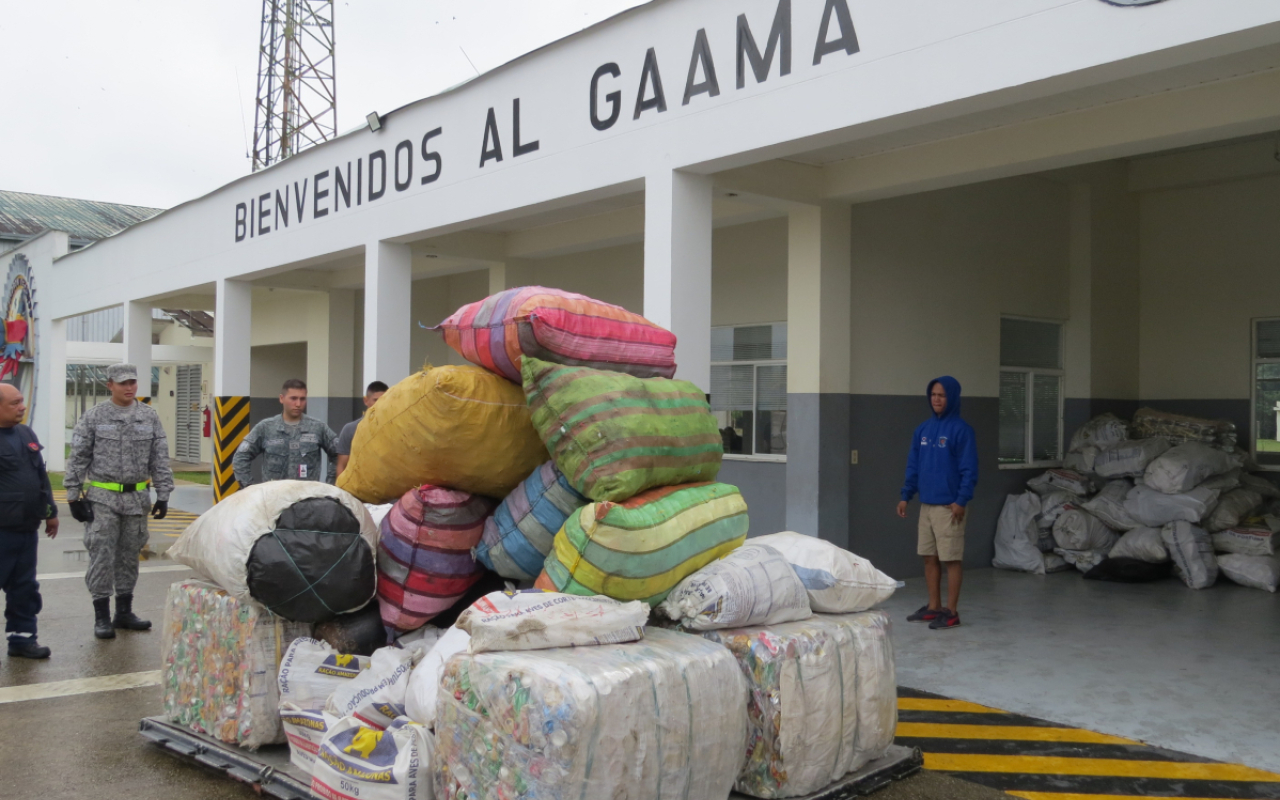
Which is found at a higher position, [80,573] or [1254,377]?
[1254,377]

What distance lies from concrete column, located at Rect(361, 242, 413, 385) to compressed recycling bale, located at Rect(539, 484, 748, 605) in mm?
5397

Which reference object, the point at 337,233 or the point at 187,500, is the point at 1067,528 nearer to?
the point at 337,233

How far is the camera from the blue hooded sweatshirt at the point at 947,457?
22.0 feet

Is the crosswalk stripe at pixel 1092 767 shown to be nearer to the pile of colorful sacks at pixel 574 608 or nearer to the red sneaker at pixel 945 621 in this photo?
the pile of colorful sacks at pixel 574 608

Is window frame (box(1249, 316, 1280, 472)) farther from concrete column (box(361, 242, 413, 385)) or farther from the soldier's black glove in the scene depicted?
the soldier's black glove

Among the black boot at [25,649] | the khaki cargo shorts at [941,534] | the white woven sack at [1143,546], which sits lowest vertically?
the black boot at [25,649]

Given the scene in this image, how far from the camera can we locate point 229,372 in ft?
38.7

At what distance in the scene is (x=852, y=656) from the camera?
3.90 m

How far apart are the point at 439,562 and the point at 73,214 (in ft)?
112

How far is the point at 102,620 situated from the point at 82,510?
733 millimetres

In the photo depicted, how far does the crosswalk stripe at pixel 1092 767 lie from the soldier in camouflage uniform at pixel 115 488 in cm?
508

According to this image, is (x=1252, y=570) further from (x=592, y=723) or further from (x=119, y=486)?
(x=119, y=486)

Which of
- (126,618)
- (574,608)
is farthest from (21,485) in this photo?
(574,608)

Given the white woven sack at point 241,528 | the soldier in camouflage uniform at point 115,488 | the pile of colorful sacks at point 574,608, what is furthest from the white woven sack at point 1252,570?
the soldier in camouflage uniform at point 115,488
